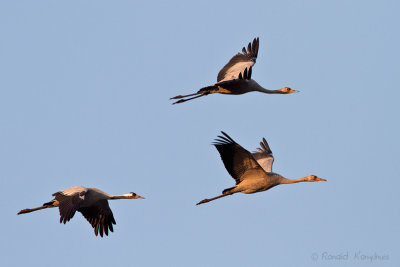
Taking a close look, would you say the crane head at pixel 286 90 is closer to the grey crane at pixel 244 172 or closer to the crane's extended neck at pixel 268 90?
the crane's extended neck at pixel 268 90

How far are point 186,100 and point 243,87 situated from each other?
1.43 meters

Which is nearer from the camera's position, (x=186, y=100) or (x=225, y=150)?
(x=225, y=150)

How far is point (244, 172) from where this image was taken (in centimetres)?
1764

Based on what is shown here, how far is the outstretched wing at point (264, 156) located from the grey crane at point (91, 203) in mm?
2887

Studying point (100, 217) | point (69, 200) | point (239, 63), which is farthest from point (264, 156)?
point (69, 200)

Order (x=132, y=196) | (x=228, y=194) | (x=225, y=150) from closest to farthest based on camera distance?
1. (x=225, y=150)
2. (x=228, y=194)
3. (x=132, y=196)

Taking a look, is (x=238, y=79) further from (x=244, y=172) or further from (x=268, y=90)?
(x=244, y=172)

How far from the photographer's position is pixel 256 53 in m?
21.5

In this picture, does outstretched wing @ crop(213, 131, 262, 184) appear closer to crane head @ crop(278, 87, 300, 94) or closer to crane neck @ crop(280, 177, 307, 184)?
crane neck @ crop(280, 177, 307, 184)

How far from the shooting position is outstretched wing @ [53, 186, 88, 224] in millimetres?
16938

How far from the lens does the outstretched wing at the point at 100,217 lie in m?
19.5

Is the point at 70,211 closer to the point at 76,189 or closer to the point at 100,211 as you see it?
the point at 76,189

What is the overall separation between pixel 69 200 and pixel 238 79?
4772 mm

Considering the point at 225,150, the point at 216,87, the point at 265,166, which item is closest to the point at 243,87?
the point at 216,87
